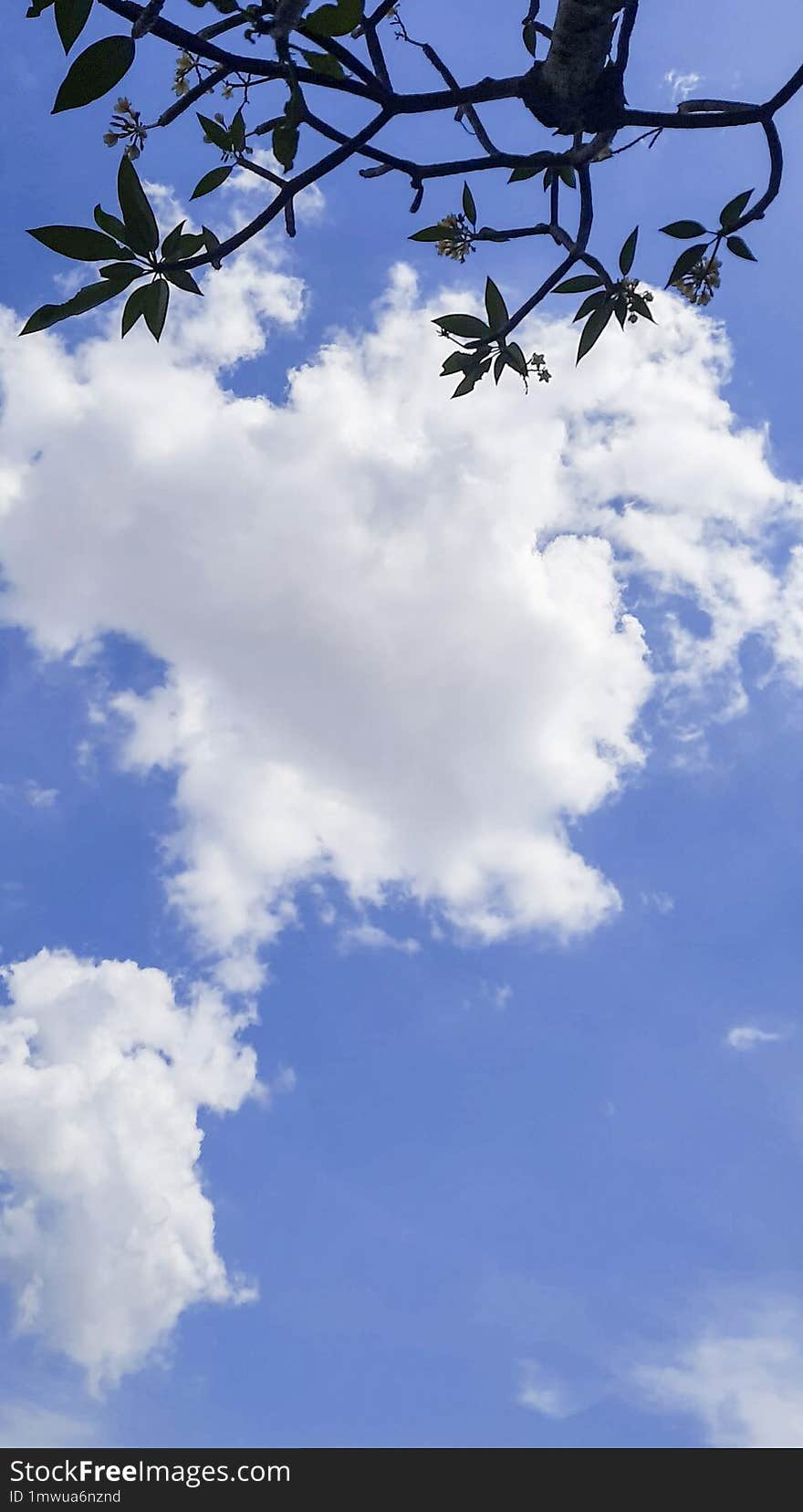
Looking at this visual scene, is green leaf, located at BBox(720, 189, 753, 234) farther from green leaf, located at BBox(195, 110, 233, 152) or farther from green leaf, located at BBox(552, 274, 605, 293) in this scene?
green leaf, located at BBox(195, 110, 233, 152)

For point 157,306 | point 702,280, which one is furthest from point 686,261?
point 157,306

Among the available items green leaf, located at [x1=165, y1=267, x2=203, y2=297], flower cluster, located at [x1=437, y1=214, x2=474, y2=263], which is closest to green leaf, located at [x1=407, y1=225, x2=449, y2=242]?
flower cluster, located at [x1=437, y1=214, x2=474, y2=263]

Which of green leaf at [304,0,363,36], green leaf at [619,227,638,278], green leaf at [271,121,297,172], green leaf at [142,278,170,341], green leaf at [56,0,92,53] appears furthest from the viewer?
green leaf at [619,227,638,278]

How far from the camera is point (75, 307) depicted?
116 inches

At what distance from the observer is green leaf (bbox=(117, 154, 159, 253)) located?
9.06ft

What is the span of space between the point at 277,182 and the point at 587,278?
123cm

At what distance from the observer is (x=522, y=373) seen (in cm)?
403

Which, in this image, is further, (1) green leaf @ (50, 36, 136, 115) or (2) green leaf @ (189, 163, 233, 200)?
(2) green leaf @ (189, 163, 233, 200)

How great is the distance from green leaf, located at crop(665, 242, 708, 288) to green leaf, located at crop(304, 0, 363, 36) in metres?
1.36

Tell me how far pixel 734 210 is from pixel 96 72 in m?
2.22

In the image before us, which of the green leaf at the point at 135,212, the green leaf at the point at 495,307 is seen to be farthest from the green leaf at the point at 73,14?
the green leaf at the point at 495,307

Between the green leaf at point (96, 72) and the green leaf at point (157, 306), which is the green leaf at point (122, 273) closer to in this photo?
the green leaf at point (157, 306)
